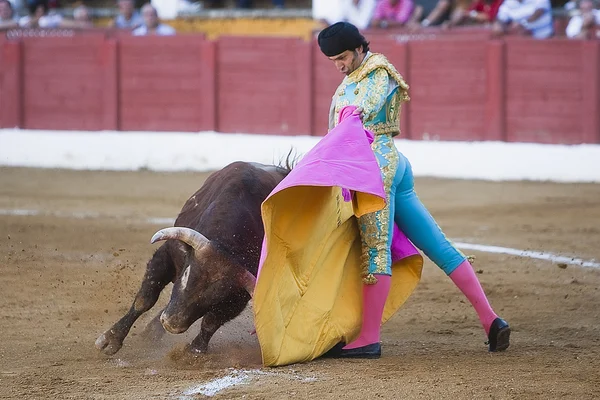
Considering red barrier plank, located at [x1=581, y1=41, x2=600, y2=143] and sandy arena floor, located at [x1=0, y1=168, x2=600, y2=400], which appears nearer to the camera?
sandy arena floor, located at [x1=0, y1=168, x2=600, y2=400]

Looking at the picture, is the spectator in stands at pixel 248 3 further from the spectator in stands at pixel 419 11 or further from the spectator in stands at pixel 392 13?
the spectator in stands at pixel 392 13

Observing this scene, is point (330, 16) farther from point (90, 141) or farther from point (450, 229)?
point (450, 229)

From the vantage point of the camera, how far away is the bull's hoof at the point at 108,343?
3604 millimetres

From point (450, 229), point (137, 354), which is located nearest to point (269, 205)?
point (137, 354)

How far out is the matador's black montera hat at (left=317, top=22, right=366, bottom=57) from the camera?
→ 3307mm

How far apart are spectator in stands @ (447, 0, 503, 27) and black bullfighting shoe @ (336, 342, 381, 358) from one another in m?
6.27

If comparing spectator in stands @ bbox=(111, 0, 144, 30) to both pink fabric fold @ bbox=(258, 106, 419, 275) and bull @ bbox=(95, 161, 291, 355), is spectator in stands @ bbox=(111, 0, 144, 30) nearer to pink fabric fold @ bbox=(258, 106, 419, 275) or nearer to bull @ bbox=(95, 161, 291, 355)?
bull @ bbox=(95, 161, 291, 355)

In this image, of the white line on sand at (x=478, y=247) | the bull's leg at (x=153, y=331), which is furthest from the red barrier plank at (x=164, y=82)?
the bull's leg at (x=153, y=331)

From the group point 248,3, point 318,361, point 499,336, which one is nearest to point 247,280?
point 318,361

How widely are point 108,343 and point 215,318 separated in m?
0.38

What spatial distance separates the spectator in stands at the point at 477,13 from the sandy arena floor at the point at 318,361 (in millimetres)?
2228

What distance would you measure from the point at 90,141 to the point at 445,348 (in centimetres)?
727

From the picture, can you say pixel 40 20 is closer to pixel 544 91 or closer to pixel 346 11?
pixel 346 11

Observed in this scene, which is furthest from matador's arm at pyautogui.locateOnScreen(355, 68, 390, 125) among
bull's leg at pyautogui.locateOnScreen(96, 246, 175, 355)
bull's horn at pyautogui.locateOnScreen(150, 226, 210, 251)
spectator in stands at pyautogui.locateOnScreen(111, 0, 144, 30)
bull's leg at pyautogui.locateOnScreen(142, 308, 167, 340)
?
spectator in stands at pyautogui.locateOnScreen(111, 0, 144, 30)
